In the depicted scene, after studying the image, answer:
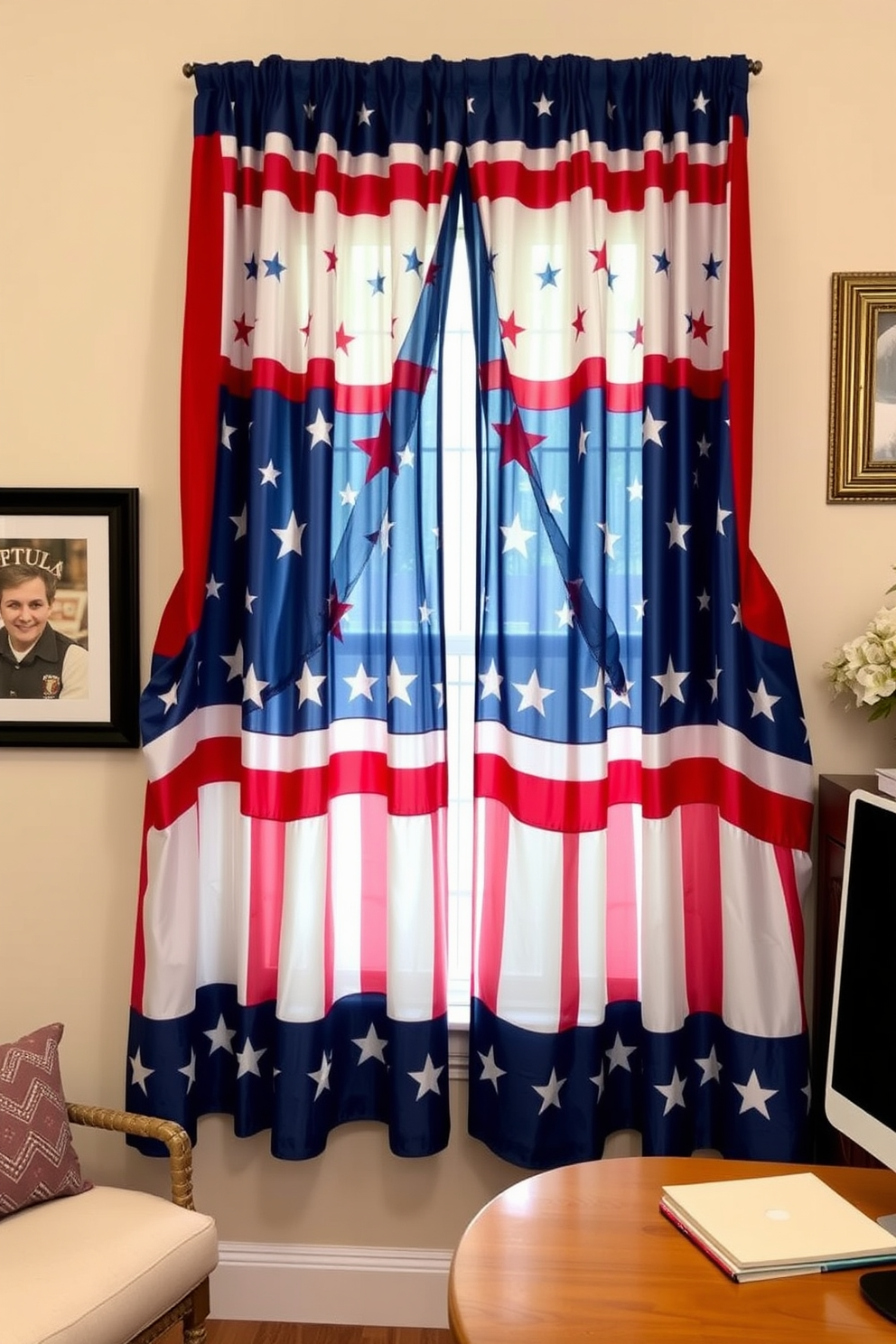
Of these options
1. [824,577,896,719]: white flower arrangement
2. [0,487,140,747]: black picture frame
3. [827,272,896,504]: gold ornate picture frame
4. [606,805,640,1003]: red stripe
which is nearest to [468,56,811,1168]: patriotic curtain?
[606,805,640,1003]: red stripe

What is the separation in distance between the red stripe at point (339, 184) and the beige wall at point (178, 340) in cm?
19

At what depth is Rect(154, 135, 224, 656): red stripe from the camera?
2.43 m

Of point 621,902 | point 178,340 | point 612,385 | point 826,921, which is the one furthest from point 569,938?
point 178,340

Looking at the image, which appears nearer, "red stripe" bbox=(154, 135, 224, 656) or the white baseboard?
"red stripe" bbox=(154, 135, 224, 656)

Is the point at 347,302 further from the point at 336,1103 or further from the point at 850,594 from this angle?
the point at 336,1103

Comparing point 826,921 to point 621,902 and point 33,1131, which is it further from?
point 33,1131

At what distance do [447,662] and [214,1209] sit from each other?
1.40 meters

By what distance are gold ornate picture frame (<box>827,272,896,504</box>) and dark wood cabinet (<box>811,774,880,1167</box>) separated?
2.18 feet

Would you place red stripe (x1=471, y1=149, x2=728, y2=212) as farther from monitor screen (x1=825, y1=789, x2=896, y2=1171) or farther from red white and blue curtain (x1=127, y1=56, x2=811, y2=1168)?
monitor screen (x1=825, y1=789, x2=896, y2=1171)

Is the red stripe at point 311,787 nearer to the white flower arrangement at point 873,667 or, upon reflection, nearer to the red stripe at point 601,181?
the white flower arrangement at point 873,667

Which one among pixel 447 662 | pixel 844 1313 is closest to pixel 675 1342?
pixel 844 1313

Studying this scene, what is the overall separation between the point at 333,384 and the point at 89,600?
0.76 metres

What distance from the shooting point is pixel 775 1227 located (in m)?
Result: 1.40

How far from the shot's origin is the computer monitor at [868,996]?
1.38m
